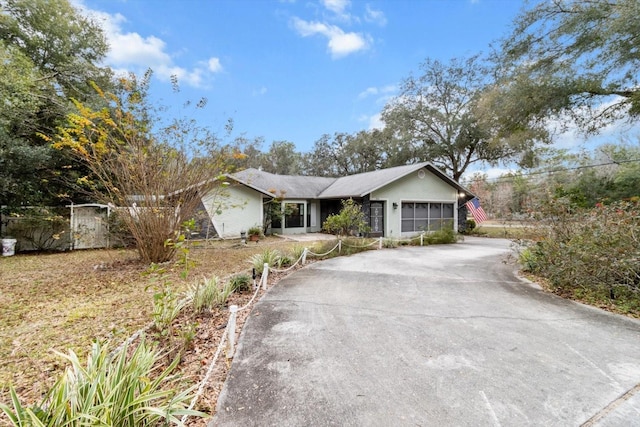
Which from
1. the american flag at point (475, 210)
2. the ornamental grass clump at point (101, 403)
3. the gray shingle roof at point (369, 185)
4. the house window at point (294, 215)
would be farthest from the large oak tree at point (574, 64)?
the ornamental grass clump at point (101, 403)

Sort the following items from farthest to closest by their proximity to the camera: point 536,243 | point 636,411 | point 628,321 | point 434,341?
point 536,243
point 628,321
point 434,341
point 636,411

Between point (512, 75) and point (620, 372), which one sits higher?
point (512, 75)

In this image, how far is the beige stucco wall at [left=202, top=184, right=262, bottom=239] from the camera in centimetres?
1427

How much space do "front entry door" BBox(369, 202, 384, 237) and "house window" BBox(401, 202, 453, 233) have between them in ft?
4.87

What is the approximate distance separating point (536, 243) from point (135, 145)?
1091 centimetres

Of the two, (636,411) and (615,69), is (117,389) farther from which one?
(615,69)

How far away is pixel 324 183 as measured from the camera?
69.2ft

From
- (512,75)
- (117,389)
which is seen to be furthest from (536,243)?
(117,389)

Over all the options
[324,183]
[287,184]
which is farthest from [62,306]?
[324,183]

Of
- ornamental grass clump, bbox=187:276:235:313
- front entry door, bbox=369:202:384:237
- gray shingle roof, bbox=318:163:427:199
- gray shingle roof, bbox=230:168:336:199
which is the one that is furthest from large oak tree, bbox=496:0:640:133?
ornamental grass clump, bbox=187:276:235:313

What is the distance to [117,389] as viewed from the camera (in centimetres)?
211

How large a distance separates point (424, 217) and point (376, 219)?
3.62m

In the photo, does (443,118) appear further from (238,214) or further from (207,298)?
(207,298)

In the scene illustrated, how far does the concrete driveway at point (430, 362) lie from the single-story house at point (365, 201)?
31.1 ft
